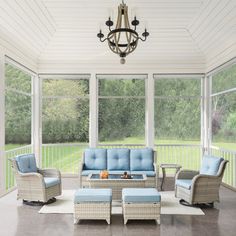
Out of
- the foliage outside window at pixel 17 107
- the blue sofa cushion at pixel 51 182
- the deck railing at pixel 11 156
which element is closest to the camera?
the blue sofa cushion at pixel 51 182

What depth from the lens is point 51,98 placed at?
874 cm

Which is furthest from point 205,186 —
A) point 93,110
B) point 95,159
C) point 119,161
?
point 93,110

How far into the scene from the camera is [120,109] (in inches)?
345

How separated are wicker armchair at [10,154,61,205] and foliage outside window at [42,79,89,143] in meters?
2.86

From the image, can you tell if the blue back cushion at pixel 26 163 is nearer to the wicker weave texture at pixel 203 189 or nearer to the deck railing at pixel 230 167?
the wicker weave texture at pixel 203 189

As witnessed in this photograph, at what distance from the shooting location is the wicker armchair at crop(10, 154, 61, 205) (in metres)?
5.47

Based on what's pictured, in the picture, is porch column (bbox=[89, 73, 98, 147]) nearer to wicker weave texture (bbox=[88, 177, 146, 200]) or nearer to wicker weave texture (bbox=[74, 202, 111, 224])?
wicker weave texture (bbox=[88, 177, 146, 200])

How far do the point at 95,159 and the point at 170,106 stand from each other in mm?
2913

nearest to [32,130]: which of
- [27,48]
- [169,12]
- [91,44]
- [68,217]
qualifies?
[27,48]

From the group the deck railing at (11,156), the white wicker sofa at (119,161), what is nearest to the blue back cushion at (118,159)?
the white wicker sofa at (119,161)

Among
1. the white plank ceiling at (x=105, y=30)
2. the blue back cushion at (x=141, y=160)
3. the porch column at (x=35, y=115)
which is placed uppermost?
the white plank ceiling at (x=105, y=30)

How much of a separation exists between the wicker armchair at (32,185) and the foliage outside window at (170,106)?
12.4 ft

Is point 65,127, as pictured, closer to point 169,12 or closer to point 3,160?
point 3,160

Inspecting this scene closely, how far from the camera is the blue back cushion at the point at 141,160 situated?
22.6 feet
